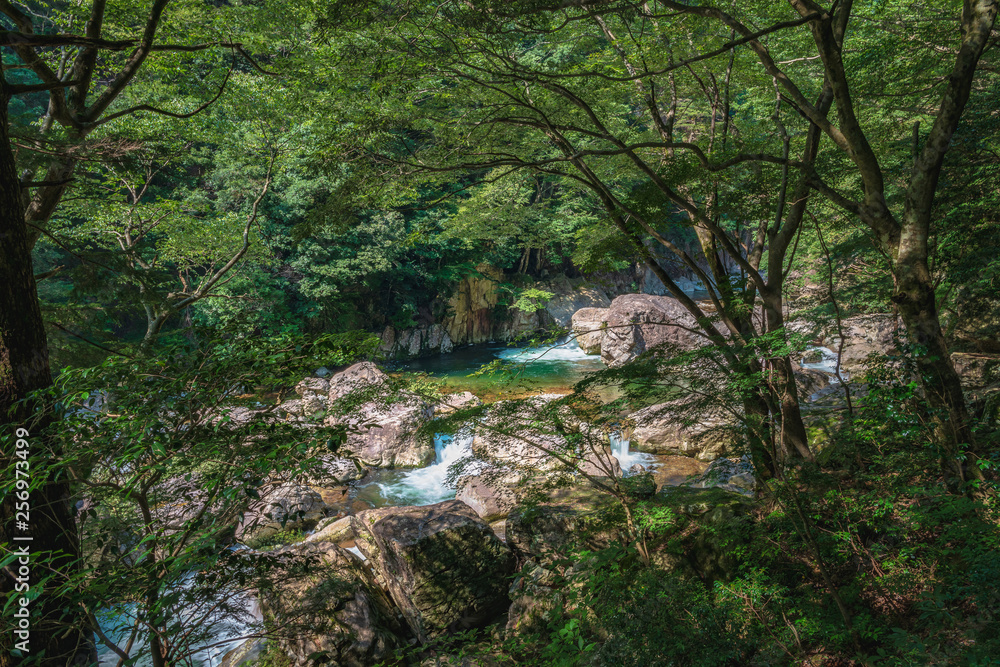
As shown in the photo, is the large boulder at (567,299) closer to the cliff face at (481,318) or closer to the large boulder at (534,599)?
the cliff face at (481,318)

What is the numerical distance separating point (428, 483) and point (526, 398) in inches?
186

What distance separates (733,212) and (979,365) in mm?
4150

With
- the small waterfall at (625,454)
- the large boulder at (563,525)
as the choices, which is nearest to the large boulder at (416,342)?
the small waterfall at (625,454)

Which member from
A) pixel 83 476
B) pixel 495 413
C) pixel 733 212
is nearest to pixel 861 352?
pixel 733 212

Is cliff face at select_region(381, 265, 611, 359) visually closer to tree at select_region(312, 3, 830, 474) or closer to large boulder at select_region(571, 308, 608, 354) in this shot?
large boulder at select_region(571, 308, 608, 354)

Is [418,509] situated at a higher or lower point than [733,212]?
Answer: lower

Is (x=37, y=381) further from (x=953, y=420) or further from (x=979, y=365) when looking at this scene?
(x=979, y=365)

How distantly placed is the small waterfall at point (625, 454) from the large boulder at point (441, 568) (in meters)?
4.40

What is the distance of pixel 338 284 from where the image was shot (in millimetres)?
15656

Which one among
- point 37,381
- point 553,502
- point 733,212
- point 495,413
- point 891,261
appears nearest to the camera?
point 37,381

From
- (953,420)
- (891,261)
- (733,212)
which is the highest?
(733,212)

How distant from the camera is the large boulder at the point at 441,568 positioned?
4992 millimetres

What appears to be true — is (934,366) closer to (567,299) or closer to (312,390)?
(312,390)

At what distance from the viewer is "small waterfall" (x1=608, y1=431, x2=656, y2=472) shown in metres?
9.20
